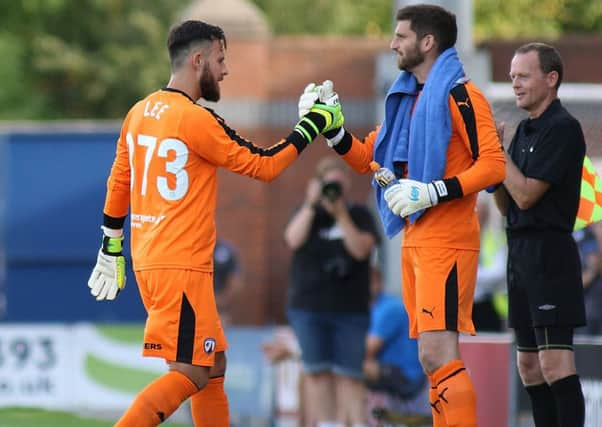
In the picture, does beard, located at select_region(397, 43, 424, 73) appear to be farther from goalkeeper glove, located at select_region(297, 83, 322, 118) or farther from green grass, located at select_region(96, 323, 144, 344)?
green grass, located at select_region(96, 323, 144, 344)

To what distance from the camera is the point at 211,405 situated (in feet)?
23.4

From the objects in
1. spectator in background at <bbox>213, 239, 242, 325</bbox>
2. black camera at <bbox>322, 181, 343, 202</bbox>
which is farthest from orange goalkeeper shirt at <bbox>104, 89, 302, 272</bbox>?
spectator in background at <bbox>213, 239, 242, 325</bbox>

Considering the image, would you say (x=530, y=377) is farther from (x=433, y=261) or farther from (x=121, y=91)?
(x=121, y=91)

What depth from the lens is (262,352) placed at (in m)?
12.7

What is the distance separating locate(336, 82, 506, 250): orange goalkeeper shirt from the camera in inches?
272

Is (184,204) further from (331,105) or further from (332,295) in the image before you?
(332,295)

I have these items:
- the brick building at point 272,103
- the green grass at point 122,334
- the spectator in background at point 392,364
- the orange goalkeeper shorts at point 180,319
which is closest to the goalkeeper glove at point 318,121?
the orange goalkeeper shorts at point 180,319

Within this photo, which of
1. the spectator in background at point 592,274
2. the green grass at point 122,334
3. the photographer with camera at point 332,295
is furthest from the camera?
the green grass at point 122,334

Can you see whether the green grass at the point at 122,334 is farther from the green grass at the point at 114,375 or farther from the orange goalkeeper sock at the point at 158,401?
the orange goalkeeper sock at the point at 158,401

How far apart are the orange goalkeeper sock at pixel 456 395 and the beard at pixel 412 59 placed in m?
1.58

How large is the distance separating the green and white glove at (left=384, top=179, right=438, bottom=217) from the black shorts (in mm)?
853

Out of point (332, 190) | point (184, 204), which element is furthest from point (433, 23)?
point (332, 190)

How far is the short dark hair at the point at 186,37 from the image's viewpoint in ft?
23.1

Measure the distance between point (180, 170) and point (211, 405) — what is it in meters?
1.25
